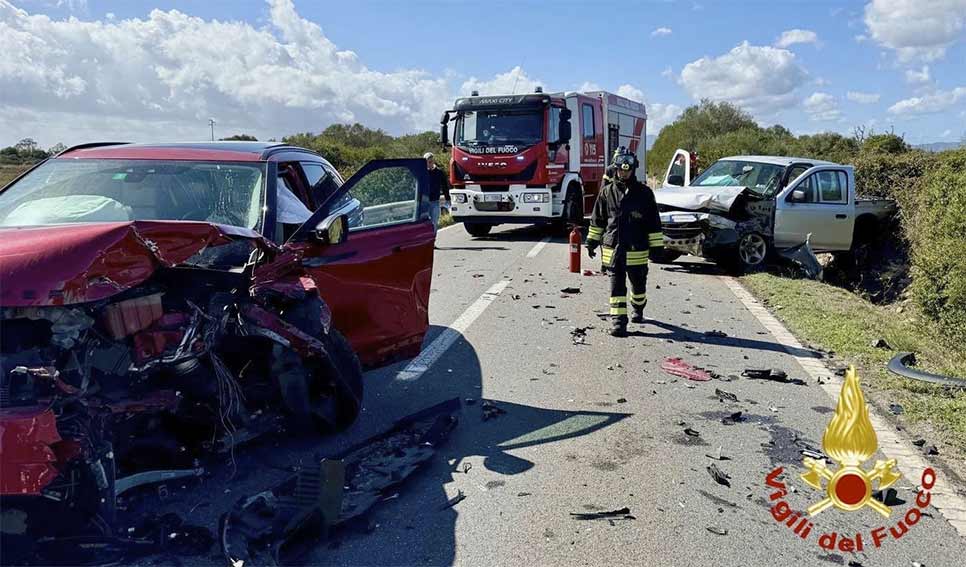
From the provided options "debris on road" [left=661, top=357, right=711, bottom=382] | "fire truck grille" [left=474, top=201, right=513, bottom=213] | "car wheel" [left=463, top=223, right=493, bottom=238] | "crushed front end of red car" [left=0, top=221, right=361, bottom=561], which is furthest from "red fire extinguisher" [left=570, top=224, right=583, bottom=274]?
"crushed front end of red car" [left=0, top=221, right=361, bottom=561]

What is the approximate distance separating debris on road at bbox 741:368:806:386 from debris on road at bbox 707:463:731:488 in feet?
6.68

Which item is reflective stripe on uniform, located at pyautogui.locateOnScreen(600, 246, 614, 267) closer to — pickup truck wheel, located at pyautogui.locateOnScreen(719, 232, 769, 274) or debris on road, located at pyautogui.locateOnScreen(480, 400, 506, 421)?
debris on road, located at pyautogui.locateOnScreen(480, 400, 506, 421)

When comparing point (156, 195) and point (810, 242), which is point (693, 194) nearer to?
point (810, 242)

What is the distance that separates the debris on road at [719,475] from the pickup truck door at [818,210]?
8.42 meters

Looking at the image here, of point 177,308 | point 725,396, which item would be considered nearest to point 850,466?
point 725,396

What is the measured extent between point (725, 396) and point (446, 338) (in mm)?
2683

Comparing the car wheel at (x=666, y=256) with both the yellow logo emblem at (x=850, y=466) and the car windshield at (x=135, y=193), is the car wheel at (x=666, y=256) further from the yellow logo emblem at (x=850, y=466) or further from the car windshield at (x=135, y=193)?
the car windshield at (x=135, y=193)

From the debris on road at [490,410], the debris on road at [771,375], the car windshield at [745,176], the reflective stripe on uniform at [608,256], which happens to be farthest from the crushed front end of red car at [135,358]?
the car windshield at [745,176]

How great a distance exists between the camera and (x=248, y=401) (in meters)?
3.85

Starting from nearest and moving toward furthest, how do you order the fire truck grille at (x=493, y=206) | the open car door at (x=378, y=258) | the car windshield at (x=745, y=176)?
1. the open car door at (x=378, y=258)
2. the car windshield at (x=745, y=176)
3. the fire truck grille at (x=493, y=206)

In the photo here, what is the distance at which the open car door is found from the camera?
4.48 metres

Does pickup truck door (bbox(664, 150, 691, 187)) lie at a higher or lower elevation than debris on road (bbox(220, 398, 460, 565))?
higher

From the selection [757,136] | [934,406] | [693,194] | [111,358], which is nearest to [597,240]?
[934,406]

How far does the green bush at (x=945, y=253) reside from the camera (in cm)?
834
